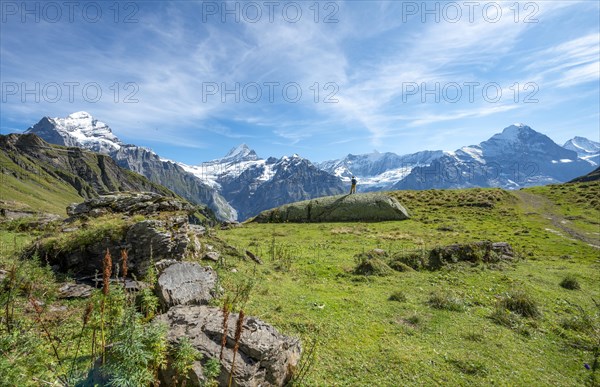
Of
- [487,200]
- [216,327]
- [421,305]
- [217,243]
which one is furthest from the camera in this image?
[487,200]

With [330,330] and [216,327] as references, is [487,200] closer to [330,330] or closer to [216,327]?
[330,330]

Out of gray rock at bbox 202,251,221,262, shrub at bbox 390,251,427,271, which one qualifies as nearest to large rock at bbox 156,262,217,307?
gray rock at bbox 202,251,221,262

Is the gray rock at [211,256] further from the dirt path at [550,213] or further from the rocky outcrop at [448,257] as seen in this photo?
the dirt path at [550,213]

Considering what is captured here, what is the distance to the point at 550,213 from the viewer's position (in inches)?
2403

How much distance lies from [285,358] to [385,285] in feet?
45.2

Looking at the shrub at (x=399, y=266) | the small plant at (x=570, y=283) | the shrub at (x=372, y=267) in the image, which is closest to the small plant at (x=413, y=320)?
the shrub at (x=372, y=267)

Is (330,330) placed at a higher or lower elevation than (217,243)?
lower

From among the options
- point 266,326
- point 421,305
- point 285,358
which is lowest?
point 421,305

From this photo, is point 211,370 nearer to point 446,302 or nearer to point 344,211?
point 446,302

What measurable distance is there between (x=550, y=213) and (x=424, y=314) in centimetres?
6278

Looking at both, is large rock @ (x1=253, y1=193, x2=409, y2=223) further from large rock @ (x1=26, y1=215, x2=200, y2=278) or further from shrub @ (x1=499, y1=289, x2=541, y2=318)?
large rock @ (x1=26, y1=215, x2=200, y2=278)

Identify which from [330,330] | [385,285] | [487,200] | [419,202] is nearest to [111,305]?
[330,330]

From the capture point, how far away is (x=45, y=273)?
51.2ft

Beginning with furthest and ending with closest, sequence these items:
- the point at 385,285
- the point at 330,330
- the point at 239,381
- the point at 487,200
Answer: the point at 487,200 < the point at 385,285 < the point at 330,330 < the point at 239,381
